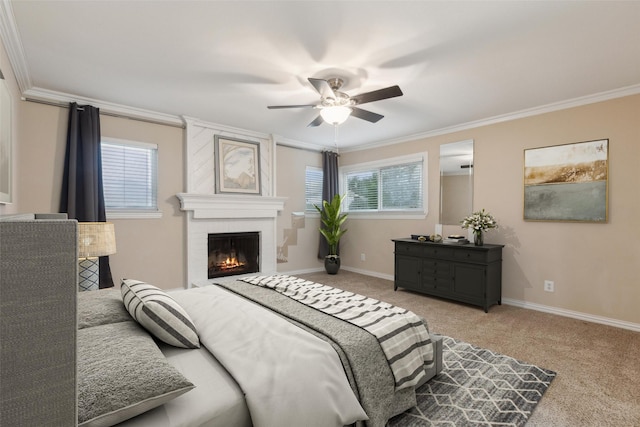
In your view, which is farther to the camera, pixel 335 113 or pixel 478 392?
pixel 335 113

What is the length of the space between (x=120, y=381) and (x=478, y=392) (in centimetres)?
206

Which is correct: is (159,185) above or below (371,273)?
above

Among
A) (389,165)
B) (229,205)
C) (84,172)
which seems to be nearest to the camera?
(84,172)

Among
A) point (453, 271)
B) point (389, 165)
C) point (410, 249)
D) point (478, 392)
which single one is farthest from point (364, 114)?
point (478, 392)

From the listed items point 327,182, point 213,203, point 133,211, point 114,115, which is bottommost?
point 133,211

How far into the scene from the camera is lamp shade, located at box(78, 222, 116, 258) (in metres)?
2.78

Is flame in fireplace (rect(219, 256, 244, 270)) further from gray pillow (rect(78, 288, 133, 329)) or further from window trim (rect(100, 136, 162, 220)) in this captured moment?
gray pillow (rect(78, 288, 133, 329))

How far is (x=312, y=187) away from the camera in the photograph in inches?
237

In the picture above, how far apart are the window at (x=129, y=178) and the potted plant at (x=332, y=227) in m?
2.70

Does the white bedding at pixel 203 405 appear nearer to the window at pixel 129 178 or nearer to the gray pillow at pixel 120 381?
the gray pillow at pixel 120 381

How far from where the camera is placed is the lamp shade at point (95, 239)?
278cm

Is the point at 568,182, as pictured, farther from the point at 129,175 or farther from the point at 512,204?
the point at 129,175

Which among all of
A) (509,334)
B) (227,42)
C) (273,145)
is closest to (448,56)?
(227,42)

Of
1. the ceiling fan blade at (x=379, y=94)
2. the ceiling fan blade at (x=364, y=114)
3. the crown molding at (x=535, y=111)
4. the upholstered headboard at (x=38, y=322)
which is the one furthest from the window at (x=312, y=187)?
the upholstered headboard at (x=38, y=322)
